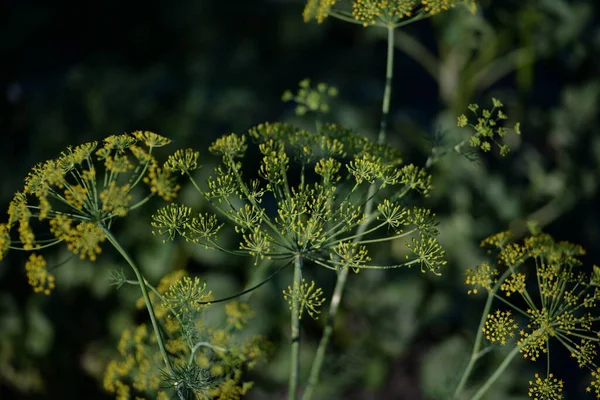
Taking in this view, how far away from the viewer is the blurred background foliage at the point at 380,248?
3.02 meters

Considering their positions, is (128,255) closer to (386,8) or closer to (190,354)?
(190,354)

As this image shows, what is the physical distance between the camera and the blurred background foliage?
3020 millimetres

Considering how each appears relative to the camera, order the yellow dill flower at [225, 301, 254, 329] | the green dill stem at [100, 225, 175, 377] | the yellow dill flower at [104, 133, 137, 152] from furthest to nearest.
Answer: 1. the yellow dill flower at [225, 301, 254, 329]
2. the yellow dill flower at [104, 133, 137, 152]
3. the green dill stem at [100, 225, 175, 377]

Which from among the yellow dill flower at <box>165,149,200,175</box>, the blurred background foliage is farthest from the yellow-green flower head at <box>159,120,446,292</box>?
the blurred background foliage

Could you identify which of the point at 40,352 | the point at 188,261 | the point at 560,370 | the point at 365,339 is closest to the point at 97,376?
the point at 40,352

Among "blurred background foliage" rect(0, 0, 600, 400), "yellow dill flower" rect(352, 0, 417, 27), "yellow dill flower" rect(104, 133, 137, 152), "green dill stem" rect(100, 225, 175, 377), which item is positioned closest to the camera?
"green dill stem" rect(100, 225, 175, 377)

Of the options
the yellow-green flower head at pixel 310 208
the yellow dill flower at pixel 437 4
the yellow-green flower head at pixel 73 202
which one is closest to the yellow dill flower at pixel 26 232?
the yellow-green flower head at pixel 73 202

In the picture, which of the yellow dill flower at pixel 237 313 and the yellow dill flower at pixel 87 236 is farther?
the yellow dill flower at pixel 237 313

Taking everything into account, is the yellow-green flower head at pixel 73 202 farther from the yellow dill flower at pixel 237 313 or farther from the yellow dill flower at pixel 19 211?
the yellow dill flower at pixel 237 313

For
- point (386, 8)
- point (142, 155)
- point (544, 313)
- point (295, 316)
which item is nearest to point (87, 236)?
point (142, 155)

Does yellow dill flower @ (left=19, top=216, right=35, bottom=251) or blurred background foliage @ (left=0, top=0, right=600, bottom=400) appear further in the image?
blurred background foliage @ (left=0, top=0, right=600, bottom=400)

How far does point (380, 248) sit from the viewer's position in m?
3.44

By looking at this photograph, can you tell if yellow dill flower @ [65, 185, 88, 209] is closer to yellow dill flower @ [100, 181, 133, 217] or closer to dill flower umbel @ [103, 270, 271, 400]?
yellow dill flower @ [100, 181, 133, 217]

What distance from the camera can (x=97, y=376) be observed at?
3045 millimetres
